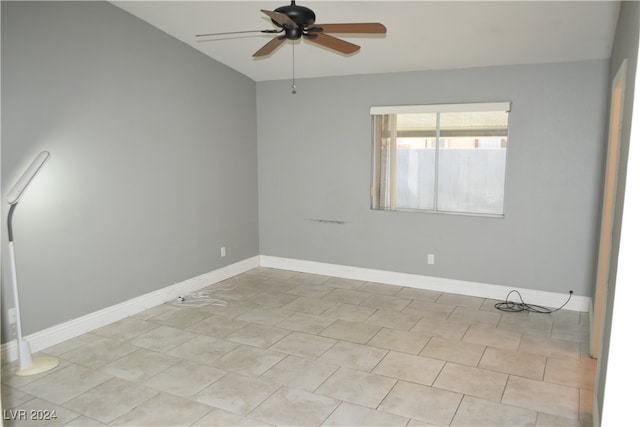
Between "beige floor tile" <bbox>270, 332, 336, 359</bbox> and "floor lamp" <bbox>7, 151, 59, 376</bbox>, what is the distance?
1708 millimetres

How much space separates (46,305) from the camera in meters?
3.71

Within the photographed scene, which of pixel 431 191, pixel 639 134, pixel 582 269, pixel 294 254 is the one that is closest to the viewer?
pixel 639 134

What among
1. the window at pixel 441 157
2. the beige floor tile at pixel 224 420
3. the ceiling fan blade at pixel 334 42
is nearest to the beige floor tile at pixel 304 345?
the beige floor tile at pixel 224 420

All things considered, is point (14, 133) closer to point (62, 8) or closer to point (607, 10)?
point (62, 8)

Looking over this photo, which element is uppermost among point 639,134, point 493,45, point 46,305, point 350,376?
point 493,45

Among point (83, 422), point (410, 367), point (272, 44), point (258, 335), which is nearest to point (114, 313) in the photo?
point (258, 335)

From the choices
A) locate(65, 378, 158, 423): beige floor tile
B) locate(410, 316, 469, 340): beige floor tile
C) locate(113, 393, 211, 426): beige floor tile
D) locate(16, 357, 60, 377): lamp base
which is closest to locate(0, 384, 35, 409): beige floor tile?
locate(16, 357, 60, 377): lamp base

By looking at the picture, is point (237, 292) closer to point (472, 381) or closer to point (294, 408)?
point (294, 408)

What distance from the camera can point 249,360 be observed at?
139 inches

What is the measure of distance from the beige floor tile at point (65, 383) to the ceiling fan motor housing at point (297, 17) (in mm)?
2656

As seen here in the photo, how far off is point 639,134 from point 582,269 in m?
3.14

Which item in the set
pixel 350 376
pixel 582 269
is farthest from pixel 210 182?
pixel 582 269

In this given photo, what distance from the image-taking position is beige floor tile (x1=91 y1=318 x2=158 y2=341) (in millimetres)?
3980

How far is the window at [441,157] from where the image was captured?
15.9 feet
